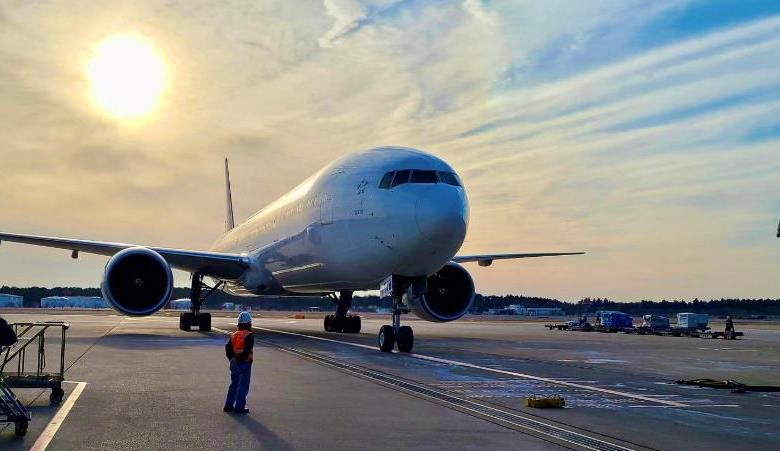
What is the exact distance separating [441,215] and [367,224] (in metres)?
2.59

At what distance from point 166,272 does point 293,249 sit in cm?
411

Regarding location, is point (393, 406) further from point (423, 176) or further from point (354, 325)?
point (354, 325)

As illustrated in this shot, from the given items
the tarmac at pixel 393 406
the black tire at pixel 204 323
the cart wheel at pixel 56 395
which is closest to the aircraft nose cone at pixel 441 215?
the tarmac at pixel 393 406

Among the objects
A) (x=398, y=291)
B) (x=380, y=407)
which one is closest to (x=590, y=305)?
(x=398, y=291)

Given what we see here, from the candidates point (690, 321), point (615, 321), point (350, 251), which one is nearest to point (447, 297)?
point (350, 251)

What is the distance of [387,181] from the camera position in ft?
66.3

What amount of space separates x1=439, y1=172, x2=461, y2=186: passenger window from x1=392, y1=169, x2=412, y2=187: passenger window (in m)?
0.84

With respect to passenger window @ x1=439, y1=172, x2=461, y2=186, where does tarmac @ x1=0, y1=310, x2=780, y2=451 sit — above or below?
below

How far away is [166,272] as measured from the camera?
25531mm

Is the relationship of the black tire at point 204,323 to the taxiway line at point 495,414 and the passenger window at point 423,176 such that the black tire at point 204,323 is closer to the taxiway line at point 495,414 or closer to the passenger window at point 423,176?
the passenger window at point 423,176

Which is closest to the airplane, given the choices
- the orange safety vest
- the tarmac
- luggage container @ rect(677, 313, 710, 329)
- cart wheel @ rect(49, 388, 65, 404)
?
the tarmac

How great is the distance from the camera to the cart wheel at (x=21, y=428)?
779 centimetres

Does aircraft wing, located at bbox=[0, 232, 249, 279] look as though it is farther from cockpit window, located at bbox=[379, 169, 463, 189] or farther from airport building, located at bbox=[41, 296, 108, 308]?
airport building, located at bbox=[41, 296, 108, 308]

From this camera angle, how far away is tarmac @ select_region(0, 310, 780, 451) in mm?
7867
